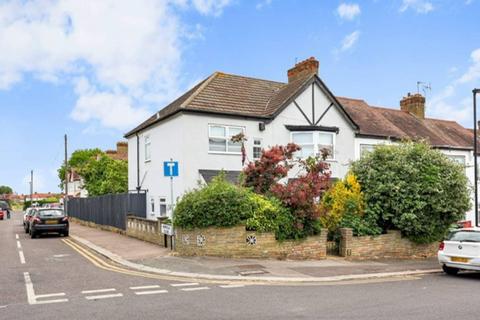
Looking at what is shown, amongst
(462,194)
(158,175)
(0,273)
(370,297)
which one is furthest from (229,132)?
(370,297)

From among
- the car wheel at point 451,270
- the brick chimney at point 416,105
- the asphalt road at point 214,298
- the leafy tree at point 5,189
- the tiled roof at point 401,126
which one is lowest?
the leafy tree at point 5,189

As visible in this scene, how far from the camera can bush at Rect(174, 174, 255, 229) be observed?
14188 millimetres

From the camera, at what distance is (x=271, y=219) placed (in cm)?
1453

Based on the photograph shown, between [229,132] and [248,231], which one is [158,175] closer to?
[229,132]

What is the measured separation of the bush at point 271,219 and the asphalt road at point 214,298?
3.77 meters

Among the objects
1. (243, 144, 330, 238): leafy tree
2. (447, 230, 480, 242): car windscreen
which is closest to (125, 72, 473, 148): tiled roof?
(243, 144, 330, 238): leafy tree

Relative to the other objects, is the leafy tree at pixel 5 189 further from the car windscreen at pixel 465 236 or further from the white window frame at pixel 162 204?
the car windscreen at pixel 465 236

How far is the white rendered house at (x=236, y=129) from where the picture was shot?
67.6 ft

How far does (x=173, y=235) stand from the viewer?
15.5 metres

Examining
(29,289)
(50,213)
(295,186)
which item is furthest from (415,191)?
(50,213)

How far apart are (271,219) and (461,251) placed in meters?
5.53

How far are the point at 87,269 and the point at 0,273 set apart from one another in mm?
2183

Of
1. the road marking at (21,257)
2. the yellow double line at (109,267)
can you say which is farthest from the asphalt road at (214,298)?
the road marking at (21,257)

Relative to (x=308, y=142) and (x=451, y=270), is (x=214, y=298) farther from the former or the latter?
(x=308, y=142)
